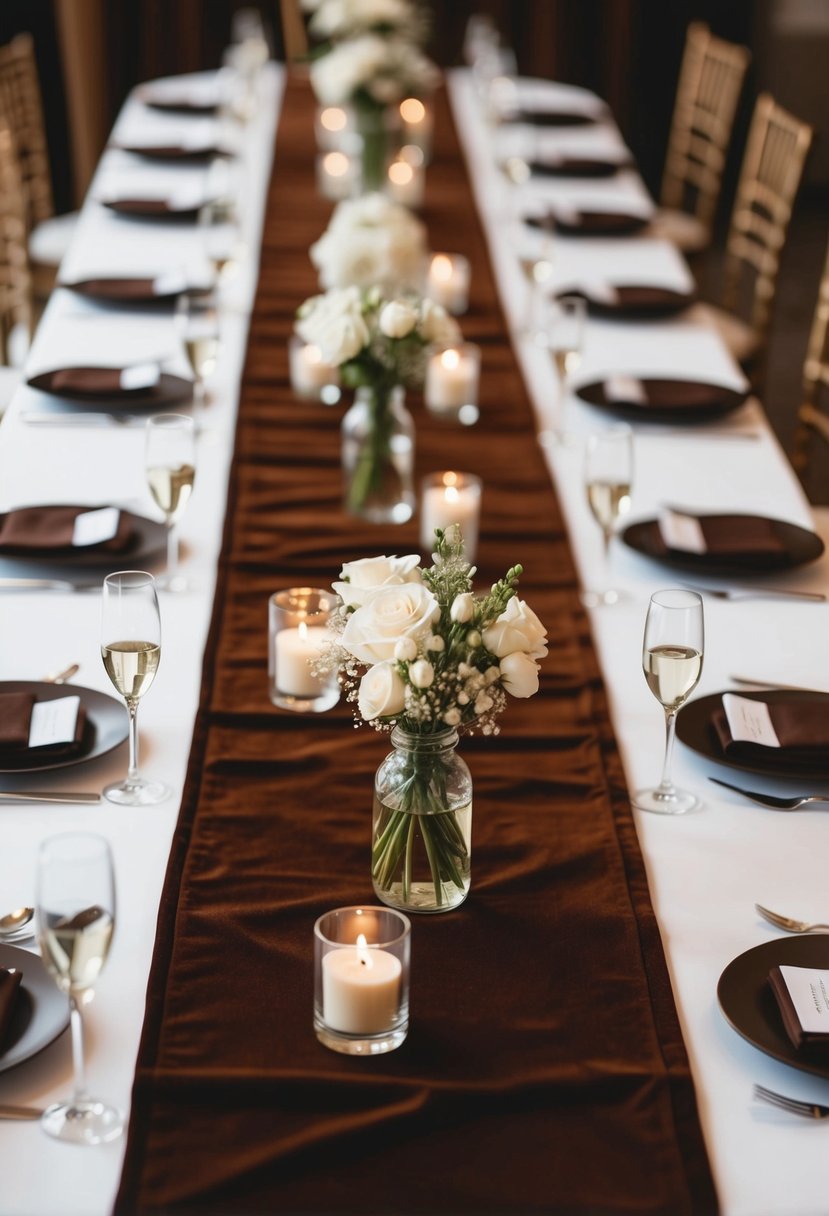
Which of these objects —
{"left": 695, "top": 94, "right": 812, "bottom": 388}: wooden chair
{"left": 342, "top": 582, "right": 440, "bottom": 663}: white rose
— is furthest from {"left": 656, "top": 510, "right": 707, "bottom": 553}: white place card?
{"left": 695, "top": 94, "right": 812, "bottom": 388}: wooden chair

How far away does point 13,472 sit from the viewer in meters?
2.48

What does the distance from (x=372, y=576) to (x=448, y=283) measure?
2.13 m

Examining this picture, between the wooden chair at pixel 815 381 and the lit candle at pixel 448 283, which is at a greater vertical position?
the lit candle at pixel 448 283

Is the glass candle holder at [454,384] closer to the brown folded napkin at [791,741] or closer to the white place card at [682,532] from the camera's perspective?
the white place card at [682,532]

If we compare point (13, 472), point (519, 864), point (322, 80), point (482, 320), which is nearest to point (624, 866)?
point (519, 864)

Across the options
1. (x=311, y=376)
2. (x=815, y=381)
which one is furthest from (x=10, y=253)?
(x=815, y=381)

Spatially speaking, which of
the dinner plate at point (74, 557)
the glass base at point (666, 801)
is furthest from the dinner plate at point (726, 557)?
the dinner plate at point (74, 557)

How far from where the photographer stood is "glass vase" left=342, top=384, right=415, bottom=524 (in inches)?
93.9

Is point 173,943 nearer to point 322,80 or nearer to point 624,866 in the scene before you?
point 624,866

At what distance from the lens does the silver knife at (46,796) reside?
1.62m

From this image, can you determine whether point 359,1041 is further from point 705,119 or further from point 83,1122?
point 705,119

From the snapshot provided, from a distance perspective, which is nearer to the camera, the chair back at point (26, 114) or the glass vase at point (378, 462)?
the glass vase at point (378, 462)

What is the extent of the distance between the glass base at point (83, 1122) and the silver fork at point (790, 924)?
62cm

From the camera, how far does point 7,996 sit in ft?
4.07
